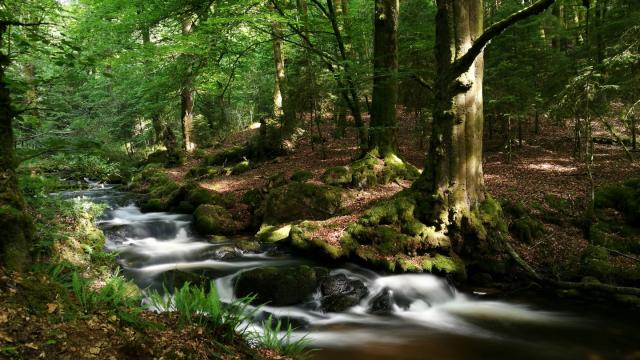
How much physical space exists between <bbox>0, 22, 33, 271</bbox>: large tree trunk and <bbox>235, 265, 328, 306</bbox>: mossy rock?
4.18 m

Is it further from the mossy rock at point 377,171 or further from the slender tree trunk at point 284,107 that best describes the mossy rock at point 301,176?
the slender tree trunk at point 284,107

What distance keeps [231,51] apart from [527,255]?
10667 mm

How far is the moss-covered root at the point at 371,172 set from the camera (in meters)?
12.0

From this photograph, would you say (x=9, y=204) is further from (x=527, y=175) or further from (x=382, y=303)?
(x=527, y=175)

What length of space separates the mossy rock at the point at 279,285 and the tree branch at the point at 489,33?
4.84 meters

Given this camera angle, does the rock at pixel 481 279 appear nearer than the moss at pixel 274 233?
Yes

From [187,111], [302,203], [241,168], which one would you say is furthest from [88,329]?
[187,111]

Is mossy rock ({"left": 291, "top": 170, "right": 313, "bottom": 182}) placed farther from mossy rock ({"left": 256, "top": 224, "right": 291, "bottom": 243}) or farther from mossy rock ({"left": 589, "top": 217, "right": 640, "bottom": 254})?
mossy rock ({"left": 589, "top": 217, "right": 640, "bottom": 254})

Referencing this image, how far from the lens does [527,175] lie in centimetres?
1233

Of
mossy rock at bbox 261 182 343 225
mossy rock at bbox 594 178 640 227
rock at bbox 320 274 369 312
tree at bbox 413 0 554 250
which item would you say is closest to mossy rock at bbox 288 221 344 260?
rock at bbox 320 274 369 312

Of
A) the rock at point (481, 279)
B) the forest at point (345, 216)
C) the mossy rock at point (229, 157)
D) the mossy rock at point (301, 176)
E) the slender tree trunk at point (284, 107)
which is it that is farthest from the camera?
the mossy rock at point (229, 157)

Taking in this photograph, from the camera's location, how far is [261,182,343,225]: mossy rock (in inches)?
437

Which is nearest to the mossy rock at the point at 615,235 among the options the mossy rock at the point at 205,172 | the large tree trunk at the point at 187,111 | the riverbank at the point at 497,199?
the riverbank at the point at 497,199

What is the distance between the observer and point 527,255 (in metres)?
8.48
